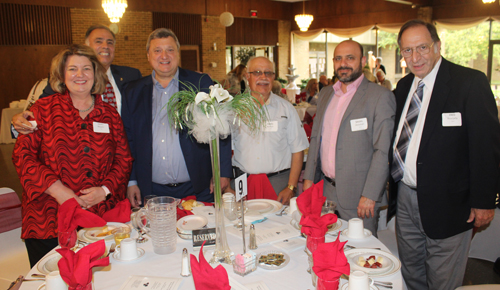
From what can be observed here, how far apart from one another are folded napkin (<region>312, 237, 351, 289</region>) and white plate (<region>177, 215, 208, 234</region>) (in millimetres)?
902

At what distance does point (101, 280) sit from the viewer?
1585 millimetres

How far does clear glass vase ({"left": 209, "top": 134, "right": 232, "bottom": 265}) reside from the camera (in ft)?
5.51

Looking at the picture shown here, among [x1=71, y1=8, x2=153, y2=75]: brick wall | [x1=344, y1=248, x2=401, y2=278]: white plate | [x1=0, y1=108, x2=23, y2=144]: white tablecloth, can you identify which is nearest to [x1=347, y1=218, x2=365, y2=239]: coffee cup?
[x1=344, y1=248, x2=401, y2=278]: white plate

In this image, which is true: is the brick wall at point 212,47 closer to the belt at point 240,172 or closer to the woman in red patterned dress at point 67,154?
the belt at point 240,172

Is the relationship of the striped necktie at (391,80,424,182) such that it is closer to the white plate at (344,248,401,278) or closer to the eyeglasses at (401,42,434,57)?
the eyeglasses at (401,42,434,57)

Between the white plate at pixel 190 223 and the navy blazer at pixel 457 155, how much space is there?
51.7 inches

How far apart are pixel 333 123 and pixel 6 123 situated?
9.86m

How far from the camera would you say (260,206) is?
238 cm

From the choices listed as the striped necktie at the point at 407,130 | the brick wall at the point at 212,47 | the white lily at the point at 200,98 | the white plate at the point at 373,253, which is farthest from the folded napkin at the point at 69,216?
the brick wall at the point at 212,47

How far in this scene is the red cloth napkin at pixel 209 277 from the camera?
120 cm

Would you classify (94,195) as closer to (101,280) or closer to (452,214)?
(101,280)

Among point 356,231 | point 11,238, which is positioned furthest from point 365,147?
point 11,238

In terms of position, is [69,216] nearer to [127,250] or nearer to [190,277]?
[127,250]

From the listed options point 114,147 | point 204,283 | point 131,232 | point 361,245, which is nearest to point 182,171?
point 114,147
